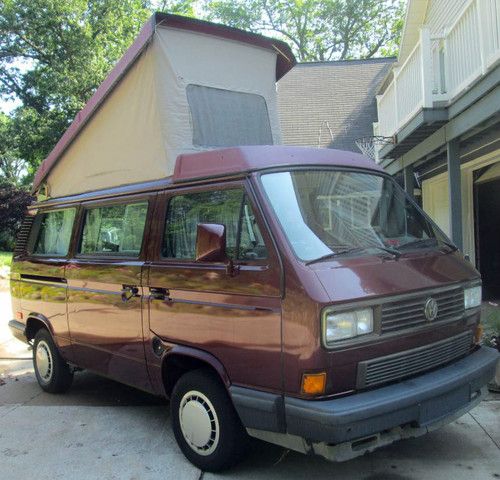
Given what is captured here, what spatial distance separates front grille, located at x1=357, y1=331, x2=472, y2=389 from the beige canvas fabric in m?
2.16

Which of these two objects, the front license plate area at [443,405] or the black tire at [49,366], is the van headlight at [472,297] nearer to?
the front license plate area at [443,405]

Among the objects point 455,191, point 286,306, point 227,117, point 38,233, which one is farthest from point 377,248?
point 455,191

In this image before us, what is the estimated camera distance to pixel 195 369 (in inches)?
149

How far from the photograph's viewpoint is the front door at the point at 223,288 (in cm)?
321

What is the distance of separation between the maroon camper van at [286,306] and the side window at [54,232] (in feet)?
2.86

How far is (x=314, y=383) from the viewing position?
2.98 m

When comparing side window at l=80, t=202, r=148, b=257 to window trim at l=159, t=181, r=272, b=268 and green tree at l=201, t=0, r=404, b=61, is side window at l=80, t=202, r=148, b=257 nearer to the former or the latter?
window trim at l=159, t=181, r=272, b=268

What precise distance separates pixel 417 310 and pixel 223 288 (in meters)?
1.21

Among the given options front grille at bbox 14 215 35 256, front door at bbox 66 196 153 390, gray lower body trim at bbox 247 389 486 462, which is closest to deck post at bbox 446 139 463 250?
gray lower body trim at bbox 247 389 486 462

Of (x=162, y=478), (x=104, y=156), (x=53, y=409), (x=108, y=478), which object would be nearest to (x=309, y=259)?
(x=162, y=478)

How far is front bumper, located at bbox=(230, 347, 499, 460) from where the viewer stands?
2910mm

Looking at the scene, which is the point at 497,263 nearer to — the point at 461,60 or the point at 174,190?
the point at 461,60

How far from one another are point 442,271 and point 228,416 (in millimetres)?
1697

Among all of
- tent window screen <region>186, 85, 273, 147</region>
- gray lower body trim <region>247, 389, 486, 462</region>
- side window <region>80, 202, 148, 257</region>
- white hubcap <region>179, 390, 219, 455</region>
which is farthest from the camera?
tent window screen <region>186, 85, 273, 147</region>
